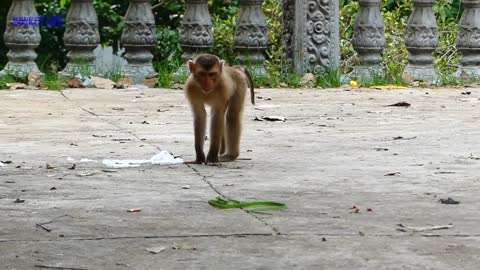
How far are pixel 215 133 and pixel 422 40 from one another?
544cm

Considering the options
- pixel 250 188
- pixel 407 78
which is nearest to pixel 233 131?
pixel 250 188

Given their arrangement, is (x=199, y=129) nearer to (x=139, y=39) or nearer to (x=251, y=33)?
(x=139, y=39)

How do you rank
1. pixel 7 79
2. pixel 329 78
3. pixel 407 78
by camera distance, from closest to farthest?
1. pixel 7 79
2. pixel 329 78
3. pixel 407 78

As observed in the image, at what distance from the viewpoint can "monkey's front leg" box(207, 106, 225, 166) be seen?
655 centimetres

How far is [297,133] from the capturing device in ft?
25.9

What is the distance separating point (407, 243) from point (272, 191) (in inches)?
50.6

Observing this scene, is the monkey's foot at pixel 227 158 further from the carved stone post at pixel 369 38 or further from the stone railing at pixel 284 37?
the carved stone post at pixel 369 38

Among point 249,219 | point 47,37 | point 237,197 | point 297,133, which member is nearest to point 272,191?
point 237,197

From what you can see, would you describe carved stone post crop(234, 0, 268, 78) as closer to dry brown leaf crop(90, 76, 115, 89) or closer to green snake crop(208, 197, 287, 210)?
dry brown leaf crop(90, 76, 115, 89)

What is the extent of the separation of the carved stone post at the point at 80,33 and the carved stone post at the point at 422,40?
295cm

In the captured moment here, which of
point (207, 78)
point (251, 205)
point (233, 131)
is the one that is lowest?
point (233, 131)

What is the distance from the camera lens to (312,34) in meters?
11.3

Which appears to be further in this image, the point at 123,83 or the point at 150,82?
the point at 150,82

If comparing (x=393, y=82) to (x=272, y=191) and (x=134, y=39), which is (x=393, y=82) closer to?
(x=134, y=39)
